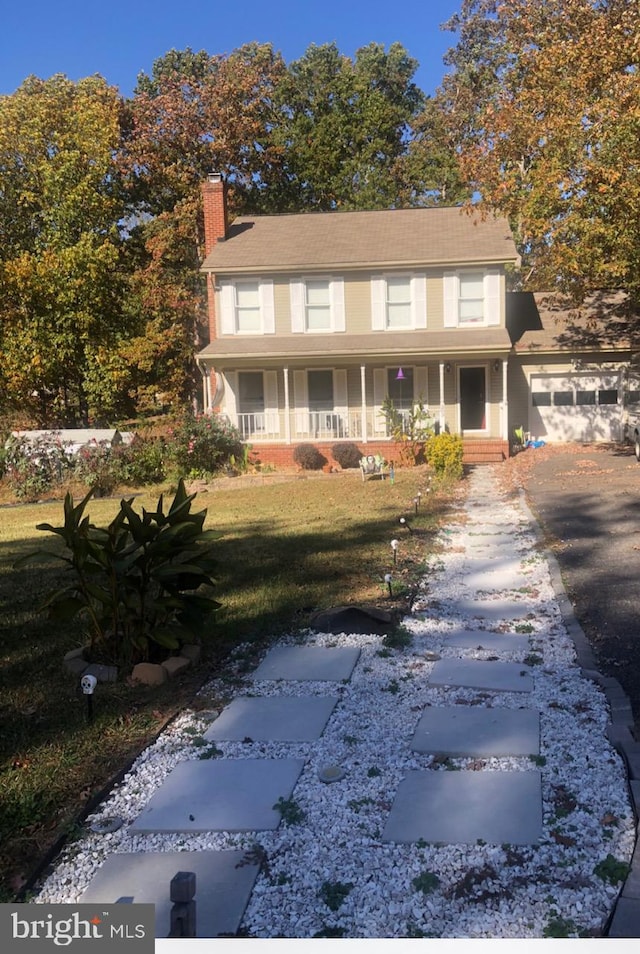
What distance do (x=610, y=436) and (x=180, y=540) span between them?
64.9ft

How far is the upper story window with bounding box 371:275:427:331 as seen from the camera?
21875 mm

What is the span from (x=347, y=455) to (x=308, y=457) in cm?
102

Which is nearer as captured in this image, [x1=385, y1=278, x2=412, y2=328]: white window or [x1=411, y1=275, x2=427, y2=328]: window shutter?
[x1=411, y1=275, x2=427, y2=328]: window shutter

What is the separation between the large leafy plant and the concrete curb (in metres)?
2.70

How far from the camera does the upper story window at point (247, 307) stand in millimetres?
22141

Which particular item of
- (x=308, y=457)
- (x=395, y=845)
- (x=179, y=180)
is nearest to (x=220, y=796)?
(x=395, y=845)

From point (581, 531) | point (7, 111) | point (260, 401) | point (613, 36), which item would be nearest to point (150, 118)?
point (7, 111)

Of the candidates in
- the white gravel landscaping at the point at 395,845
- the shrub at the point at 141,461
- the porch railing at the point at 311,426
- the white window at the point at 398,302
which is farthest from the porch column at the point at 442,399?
the white gravel landscaping at the point at 395,845

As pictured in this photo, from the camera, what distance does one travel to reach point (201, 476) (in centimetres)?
1959

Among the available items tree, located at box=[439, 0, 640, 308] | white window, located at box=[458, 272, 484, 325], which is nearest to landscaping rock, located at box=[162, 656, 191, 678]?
tree, located at box=[439, 0, 640, 308]

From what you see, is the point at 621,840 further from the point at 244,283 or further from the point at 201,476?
the point at 244,283

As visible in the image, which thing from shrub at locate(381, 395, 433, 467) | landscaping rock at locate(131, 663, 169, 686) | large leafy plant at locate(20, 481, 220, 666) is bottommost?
landscaping rock at locate(131, 663, 169, 686)

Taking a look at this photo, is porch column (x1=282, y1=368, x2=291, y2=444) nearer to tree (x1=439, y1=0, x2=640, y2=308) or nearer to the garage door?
tree (x1=439, y1=0, x2=640, y2=308)

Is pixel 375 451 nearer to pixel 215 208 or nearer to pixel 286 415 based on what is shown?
pixel 286 415
